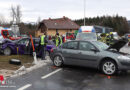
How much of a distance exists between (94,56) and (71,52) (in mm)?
1253

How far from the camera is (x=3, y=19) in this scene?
7138cm

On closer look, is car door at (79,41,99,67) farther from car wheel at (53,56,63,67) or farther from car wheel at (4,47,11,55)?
car wheel at (4,47,11,55)

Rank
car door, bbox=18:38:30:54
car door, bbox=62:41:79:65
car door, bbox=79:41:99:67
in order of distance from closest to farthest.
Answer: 1. car door, bbox=79:41:99:67
2. car door, bbox=62:41:79:65
3. car door, bbox=18:38:30:54

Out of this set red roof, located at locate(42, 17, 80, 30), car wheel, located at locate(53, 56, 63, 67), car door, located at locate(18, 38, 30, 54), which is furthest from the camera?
red roof, located at locate(42, 17, 80, 30)

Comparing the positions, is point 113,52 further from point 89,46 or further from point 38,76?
point 38,76

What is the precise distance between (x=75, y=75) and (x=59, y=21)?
5195cm

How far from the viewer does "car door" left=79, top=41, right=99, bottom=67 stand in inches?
287

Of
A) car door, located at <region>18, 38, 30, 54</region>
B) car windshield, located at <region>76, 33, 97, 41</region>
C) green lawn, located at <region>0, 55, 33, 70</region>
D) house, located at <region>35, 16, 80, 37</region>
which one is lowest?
green lawn, located at <region>0, 55, 33, 70</region>

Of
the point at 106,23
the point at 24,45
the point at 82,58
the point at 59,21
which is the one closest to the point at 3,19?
the point at 59,21

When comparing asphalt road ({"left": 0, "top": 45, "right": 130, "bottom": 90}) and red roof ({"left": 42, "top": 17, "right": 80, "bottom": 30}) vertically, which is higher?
red roof ({"left": 42, "top": 17, "right": 80, "bottom": 30})

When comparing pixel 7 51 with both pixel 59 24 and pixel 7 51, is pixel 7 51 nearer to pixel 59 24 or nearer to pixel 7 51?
pixel 7 51

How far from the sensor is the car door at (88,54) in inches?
287

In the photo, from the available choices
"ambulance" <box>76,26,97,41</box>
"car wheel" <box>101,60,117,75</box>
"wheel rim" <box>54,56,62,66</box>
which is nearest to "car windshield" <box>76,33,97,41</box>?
"ambulance" <box>76,26,97,41</box>

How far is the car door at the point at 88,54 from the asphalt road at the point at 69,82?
0.56 m
